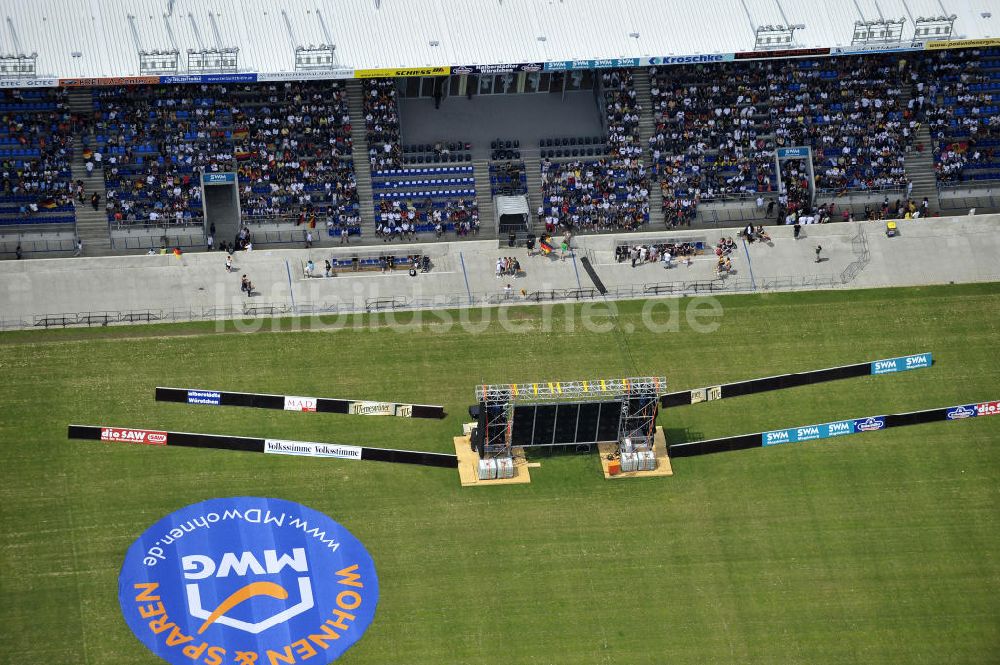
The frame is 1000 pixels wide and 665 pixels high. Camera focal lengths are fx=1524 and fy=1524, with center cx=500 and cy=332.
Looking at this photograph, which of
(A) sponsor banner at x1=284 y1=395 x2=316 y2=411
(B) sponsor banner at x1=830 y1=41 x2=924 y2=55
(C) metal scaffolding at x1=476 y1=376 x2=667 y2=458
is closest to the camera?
(C) metal scaffolding at x1=476 y1=376 x2=667 y2=458

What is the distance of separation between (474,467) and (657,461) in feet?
34.4

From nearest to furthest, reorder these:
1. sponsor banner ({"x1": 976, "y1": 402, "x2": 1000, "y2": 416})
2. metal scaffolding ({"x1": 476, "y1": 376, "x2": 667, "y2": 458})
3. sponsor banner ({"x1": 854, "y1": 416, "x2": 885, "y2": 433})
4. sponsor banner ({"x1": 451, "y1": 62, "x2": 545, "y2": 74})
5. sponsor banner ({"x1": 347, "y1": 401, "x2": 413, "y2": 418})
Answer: metal scaffolding ({"x1": 476, "y1": 376, "x2": 667, "y2": 458}) < sponsor banner ({"x1": 347, "y1": 401, "x2": 413, "y2": 418}) < sponsor banner ({"x1": 854, "y1": 416, "x2": 885, "y2": 433}) < sponsor banner ({"x1": 976, "y1": 402, "x2": 1000, "y2": 416}) < sponsor banner ({"x1": 451, "y1": 62, "x2": 545, "y2": 74})

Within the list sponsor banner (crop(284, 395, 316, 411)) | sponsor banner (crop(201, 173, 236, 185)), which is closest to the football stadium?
sponsor banner (crop(284, 395, 316, 411))

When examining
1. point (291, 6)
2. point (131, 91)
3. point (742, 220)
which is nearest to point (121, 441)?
point (131, 91)

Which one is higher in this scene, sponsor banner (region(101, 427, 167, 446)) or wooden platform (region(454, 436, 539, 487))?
sponsor banner (region(101, 427, 167, 446))

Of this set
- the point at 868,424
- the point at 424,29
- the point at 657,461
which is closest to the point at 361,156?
the point at 424,29

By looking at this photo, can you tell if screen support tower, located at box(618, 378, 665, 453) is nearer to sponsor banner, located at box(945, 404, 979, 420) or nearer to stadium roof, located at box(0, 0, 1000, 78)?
sponsor banner, located at box(945, 404, 979, 420)

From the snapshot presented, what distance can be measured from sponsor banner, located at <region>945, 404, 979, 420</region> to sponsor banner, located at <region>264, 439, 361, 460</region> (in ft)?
115

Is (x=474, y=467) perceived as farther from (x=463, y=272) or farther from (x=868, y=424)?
(x=868, y=424)

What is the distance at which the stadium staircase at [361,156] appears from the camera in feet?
316

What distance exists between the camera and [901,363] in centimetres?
9281

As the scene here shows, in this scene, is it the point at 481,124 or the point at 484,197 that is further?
the point at 481,124

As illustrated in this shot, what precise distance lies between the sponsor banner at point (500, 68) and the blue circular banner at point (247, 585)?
29.5 meters

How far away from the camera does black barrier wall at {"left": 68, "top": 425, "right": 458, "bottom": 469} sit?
85.6m
